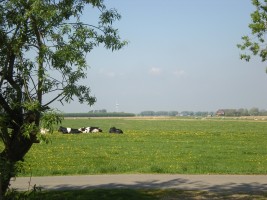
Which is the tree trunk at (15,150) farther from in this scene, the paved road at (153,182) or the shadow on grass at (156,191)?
the paved road at (153,182)

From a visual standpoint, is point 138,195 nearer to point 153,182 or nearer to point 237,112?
point 153,182

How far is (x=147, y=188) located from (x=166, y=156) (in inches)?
307

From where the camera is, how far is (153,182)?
1223cm

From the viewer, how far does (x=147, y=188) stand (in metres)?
11.2

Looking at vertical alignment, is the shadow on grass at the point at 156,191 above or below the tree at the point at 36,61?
below

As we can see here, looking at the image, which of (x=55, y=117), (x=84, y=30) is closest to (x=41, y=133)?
(x=55, y=117)

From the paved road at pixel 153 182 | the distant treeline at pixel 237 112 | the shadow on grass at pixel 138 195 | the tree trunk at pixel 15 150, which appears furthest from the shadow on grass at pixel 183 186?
the distant treeline at pixel 237 112

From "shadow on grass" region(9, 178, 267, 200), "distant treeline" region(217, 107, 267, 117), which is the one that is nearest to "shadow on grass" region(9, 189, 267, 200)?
"shadow on grass" region(9, 178, 267, 200)

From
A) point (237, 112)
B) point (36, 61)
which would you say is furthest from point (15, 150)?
point (237, 112)

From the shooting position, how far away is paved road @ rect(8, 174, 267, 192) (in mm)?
11406

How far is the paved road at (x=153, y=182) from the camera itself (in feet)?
37.4

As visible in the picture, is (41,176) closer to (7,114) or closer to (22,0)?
(7,114)

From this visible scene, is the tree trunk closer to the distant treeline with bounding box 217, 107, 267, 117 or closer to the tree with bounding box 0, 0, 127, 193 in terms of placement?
the tree with bounding box 0, 0, 127, 193

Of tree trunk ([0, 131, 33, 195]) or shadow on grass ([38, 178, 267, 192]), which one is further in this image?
shadow on grass ([38, 178, 267, 192])
